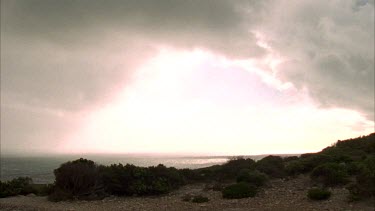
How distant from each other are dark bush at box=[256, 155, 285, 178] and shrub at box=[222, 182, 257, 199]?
4.23m

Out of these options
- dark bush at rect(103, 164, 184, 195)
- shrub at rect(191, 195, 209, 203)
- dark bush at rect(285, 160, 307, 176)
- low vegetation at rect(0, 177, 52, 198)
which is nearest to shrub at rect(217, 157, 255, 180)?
dark bush at rect(285, 160, 307, 176)

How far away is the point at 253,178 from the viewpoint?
21906mm

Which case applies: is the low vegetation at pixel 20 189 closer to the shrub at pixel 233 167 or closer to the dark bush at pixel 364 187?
the shrub at pixel 233 167

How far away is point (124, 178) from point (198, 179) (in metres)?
4.95

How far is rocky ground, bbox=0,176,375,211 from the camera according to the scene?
16500mm

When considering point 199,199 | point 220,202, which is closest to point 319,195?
point 220,202

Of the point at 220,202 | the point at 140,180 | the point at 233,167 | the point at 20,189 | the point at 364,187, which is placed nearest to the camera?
the point at 364,187

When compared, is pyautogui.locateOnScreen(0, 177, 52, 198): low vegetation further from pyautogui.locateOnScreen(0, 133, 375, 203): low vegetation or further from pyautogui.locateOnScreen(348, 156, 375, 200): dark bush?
pyautogui.locateOnScreen(348, 156, 375, 200): dark bush

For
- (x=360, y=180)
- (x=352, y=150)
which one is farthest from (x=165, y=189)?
(x=352, y=150)

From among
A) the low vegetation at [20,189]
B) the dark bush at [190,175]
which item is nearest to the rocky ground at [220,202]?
the low vegetation at [20,189]

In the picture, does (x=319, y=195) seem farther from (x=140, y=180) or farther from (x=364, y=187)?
(x=140, y=180)

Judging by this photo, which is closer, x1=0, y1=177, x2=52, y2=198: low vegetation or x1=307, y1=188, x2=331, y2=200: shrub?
x1=307, y1=188, x2=331, y2=200: shrub

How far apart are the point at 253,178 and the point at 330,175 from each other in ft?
12.7

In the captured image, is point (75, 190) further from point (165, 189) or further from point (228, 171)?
point (228, 171)
